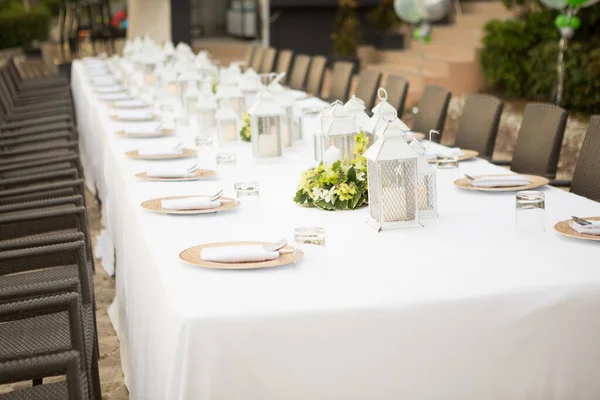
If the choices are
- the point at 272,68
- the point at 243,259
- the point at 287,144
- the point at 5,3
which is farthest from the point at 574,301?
the point at 5,3

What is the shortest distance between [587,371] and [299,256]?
76cm

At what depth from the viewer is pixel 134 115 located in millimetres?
5559

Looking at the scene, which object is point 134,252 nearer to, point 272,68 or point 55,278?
point 55,278

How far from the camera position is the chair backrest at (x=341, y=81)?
7580 mm

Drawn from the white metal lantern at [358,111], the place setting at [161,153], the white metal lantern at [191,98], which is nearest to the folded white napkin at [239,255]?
the white metal lantern at [358,111]

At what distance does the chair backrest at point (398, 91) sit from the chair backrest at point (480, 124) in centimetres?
97

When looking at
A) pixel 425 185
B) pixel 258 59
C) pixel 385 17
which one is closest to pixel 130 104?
pixel 425 185

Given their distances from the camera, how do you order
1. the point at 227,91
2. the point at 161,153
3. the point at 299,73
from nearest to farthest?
1. the point at 161,153
2. the point at 227,91
3. the point at 299,73

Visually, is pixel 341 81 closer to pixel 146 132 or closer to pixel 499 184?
pixel 146 132

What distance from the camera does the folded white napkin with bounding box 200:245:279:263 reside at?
244cm

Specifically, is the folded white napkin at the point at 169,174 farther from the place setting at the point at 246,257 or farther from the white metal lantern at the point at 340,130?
the place setting at the point at 246,257

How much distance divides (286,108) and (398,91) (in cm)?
196

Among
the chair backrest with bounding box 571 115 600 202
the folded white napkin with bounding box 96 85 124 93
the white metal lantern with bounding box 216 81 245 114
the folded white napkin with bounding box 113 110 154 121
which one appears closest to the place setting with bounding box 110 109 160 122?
the folded white napkin with bounding box 113 110 154 121

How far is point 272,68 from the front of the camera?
9.91m
